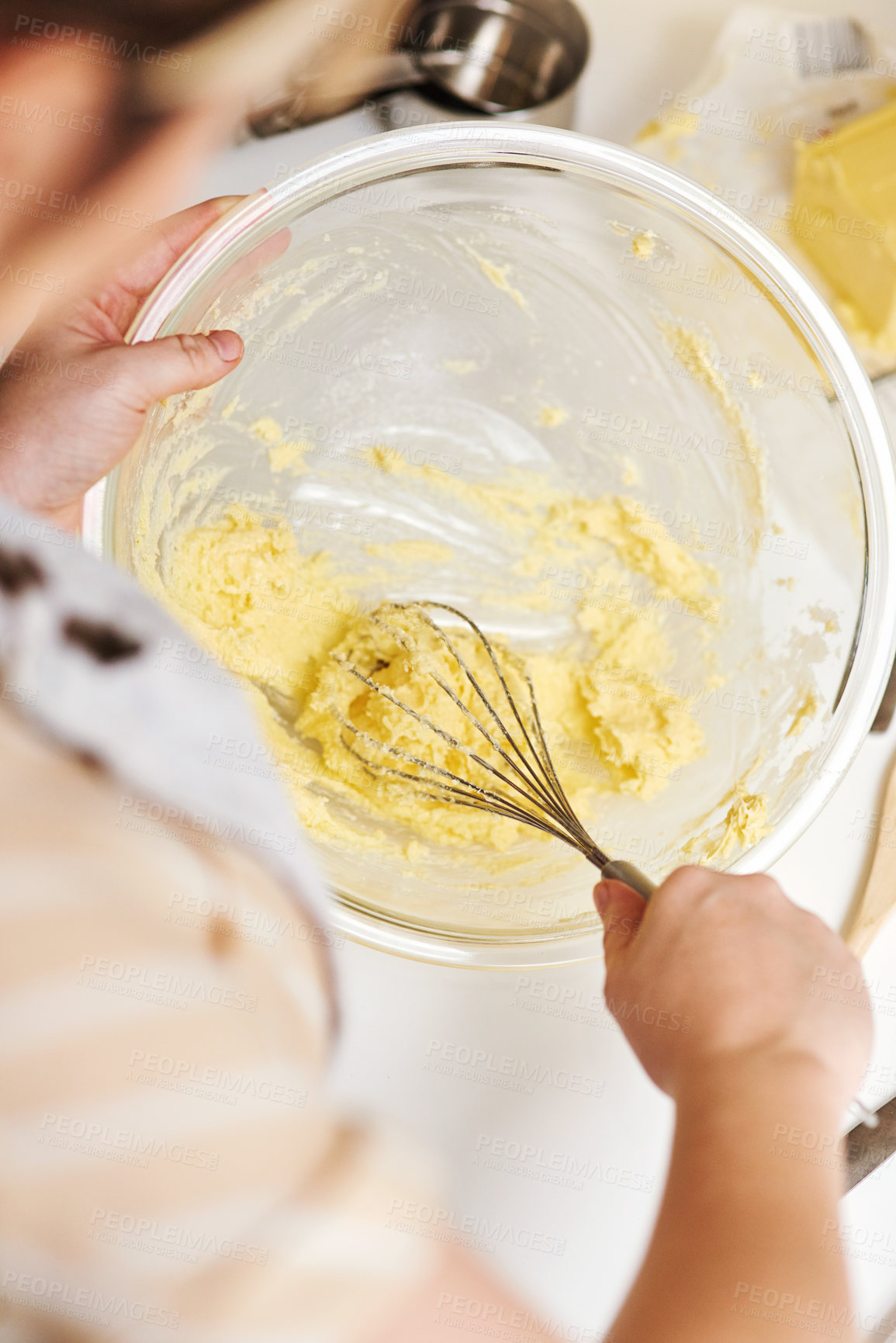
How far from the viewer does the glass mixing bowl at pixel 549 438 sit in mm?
626

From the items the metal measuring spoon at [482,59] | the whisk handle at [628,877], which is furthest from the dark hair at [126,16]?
the whisk handle at [628,877]

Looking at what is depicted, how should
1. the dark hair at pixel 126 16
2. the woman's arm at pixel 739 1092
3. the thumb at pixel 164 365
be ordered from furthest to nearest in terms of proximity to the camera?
the dark hair at pixel 126 16, the thumb at pixel 164 365, the woman's arm at pixel 739 1092

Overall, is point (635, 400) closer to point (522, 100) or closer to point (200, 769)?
point (522, 100)

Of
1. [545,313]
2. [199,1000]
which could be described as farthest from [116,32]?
[199,1000]

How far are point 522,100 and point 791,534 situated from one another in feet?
1.69

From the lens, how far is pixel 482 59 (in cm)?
85

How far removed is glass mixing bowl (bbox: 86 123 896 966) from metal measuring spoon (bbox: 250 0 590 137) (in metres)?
0.23

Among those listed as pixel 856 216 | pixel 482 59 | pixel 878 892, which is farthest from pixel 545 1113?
pixel 482 59

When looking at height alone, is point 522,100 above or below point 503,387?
above

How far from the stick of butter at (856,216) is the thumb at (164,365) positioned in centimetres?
57

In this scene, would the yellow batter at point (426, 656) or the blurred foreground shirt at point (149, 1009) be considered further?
the yellow batter at point (426, 656)

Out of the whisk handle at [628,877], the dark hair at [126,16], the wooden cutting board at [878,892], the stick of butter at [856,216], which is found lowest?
the whisk handle at [628,877]

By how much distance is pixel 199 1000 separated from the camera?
2.00 feet

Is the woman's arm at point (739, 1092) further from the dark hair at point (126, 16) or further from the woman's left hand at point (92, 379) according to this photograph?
the dark hair at point (126, 16)
